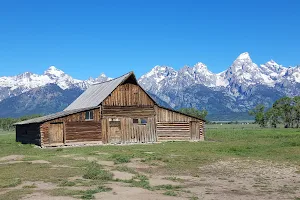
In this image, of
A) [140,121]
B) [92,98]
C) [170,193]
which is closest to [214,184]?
[170,193]

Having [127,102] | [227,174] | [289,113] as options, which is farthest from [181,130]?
[289,113]

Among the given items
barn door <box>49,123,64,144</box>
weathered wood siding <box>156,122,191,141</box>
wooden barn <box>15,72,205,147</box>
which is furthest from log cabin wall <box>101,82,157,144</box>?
barn door <box>49,123,64,144</box>

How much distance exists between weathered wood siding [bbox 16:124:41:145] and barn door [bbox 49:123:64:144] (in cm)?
153

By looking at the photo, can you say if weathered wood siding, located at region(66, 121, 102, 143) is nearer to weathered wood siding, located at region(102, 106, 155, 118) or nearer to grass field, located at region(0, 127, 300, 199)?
weathered wood siding, located at region(102, 106, 155, 118)

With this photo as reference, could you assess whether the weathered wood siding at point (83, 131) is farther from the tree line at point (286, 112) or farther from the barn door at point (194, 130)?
the tree line at point (286, 112)

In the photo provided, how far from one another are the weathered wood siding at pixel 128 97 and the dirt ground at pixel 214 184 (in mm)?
23434

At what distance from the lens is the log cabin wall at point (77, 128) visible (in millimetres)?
45812

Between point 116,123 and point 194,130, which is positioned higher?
point 116,123

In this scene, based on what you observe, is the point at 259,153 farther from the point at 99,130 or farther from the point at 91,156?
the point at 99,130

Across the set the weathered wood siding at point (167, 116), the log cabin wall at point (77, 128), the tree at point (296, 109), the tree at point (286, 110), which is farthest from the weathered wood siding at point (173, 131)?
the tree at point (286, 110)

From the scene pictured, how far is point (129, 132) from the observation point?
50594 mm

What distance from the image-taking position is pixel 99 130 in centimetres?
4900

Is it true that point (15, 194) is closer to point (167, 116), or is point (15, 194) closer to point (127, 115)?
point (127, 115)

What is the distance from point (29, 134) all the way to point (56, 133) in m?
7.24
